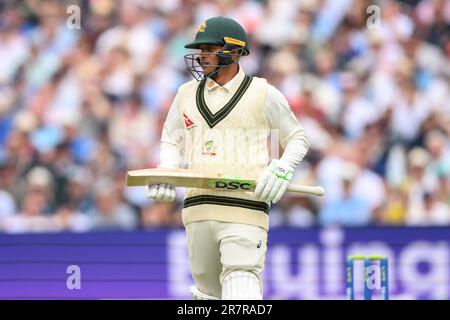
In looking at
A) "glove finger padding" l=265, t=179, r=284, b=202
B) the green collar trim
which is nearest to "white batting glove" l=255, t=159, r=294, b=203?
"glove finger padding" l=265, t=179, r=284, b=202

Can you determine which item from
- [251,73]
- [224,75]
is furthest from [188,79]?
[224,75]

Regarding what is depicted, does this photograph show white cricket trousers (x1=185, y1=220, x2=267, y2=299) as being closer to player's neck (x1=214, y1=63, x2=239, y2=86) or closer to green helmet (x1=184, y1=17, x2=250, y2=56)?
player's neck (x1=214, y1=63, x2=239, y2=86)

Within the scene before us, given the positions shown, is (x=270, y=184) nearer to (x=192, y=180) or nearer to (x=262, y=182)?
(x=262, y=182)

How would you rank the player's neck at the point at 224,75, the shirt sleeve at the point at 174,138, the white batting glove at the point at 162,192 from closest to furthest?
the white batting glove at the point at 162,192 < the player's neck at the point at 224,75 < the shirt sleeve at the point at 174,138

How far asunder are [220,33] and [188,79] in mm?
5109

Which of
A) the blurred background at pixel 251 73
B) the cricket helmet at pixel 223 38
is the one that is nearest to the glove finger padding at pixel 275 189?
the cricket helmet at pixel 223 38

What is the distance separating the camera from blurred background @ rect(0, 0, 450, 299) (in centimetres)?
1136

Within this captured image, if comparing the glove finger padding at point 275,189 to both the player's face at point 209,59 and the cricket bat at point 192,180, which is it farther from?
the player's face at point 209,59

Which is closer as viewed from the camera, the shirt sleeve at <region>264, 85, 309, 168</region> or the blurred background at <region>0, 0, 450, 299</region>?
the shirt sleeve at <region>264, 85, 309, 168</region>

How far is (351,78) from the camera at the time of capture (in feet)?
39.8

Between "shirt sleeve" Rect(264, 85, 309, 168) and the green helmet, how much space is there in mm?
350

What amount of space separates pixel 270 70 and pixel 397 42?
1.30 m

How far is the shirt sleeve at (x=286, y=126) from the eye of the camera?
711cm
